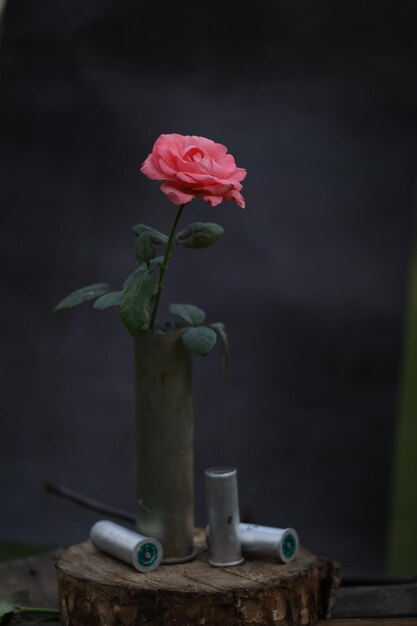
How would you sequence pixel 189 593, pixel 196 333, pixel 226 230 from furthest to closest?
pixel 226 230
pixel 196 333
pixel 189 593

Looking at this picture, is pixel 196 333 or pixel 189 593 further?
pixel 196 333

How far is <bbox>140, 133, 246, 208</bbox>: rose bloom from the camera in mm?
1371

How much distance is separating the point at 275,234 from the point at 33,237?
79 cm

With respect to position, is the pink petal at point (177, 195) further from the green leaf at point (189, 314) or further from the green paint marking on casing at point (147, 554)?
the green paint marking on casing at point (147, 554)

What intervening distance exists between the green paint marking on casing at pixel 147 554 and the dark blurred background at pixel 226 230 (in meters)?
1.56

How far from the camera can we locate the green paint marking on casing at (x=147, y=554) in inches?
56.7

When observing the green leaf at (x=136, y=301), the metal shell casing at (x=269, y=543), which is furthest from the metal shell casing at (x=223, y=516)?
the green leaf at (x=136, y=301)

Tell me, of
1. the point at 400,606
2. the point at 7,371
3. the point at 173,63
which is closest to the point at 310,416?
the point at 7,371

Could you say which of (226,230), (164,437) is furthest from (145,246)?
(226,230)

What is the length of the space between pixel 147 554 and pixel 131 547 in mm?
30

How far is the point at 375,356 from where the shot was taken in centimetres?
309

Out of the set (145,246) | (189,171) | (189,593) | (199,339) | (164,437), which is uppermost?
(189,171)

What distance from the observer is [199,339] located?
4.74 feet

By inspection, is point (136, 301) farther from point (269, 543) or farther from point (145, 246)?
point (269, 543)
